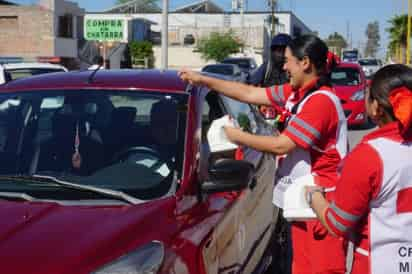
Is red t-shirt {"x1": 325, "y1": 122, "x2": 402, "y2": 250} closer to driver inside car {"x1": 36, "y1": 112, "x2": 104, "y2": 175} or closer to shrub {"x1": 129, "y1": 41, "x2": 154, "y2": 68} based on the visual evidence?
driver inside car {"x1": 36, "y1": 112, "x2": 104, "y2": 175}

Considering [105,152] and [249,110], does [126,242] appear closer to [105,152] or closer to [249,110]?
[105,152]

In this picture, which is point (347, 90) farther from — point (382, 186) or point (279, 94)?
point (382, 186)

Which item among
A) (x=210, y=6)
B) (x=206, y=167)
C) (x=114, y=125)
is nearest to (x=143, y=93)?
(x=114, y=125)

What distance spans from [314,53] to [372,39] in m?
133

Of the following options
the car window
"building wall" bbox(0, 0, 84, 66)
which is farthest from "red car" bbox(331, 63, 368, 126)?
"building wall" bbox(0, 0, 84, 66)

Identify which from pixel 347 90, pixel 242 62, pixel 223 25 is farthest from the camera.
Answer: pixel 223 25

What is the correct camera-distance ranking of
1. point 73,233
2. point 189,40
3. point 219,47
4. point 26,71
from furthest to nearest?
point 189,40 → point 219,47 → point 26,71 → point 73,233

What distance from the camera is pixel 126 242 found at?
2734 millimetres

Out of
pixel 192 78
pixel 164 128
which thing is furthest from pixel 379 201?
pixel 192 78

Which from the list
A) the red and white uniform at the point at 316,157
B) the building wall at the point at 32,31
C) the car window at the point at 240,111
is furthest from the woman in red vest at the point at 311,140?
the building wall at the point at 32,31

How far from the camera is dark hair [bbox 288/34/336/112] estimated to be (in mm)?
3621

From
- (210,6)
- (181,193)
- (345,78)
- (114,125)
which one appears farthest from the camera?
(210,6)

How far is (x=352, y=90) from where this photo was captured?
642 inches

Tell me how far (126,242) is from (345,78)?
48.7 feet
